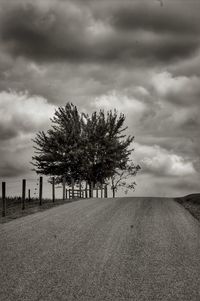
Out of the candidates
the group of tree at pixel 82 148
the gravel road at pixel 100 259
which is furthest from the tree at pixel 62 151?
the gravel road at pixel 100 259

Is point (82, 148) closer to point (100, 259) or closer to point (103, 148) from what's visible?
point (103, 148)

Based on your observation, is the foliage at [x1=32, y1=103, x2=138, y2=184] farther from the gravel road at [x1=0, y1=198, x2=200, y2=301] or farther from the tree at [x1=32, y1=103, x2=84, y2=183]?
the gravel road at [x1=0, y1=198, x2=200, y2=301]

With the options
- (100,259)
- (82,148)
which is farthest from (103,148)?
(100,259)

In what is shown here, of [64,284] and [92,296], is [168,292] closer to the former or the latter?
[92,296]

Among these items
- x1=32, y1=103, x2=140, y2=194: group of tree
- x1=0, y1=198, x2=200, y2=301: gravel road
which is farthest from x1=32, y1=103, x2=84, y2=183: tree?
x1=0, y1=198, x2=200, y2=301: gravel road

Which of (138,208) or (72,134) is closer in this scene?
(138,208)

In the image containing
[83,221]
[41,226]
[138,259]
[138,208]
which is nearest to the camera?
[138,259]

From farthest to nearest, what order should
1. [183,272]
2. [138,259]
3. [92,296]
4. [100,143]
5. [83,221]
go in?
[100,143] < [83,221] < [138,259] < [183,272] < [92,296]

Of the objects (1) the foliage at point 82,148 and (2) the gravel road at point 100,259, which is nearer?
(2) the gravel road at point 100,259

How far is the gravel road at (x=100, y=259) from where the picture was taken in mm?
5852

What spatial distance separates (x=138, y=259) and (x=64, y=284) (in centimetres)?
224

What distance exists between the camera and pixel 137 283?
6320 millimetres

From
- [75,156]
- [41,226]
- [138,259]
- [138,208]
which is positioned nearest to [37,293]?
[138,259]

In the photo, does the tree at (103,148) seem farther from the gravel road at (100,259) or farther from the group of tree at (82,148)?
the gravel road at (100,259)
